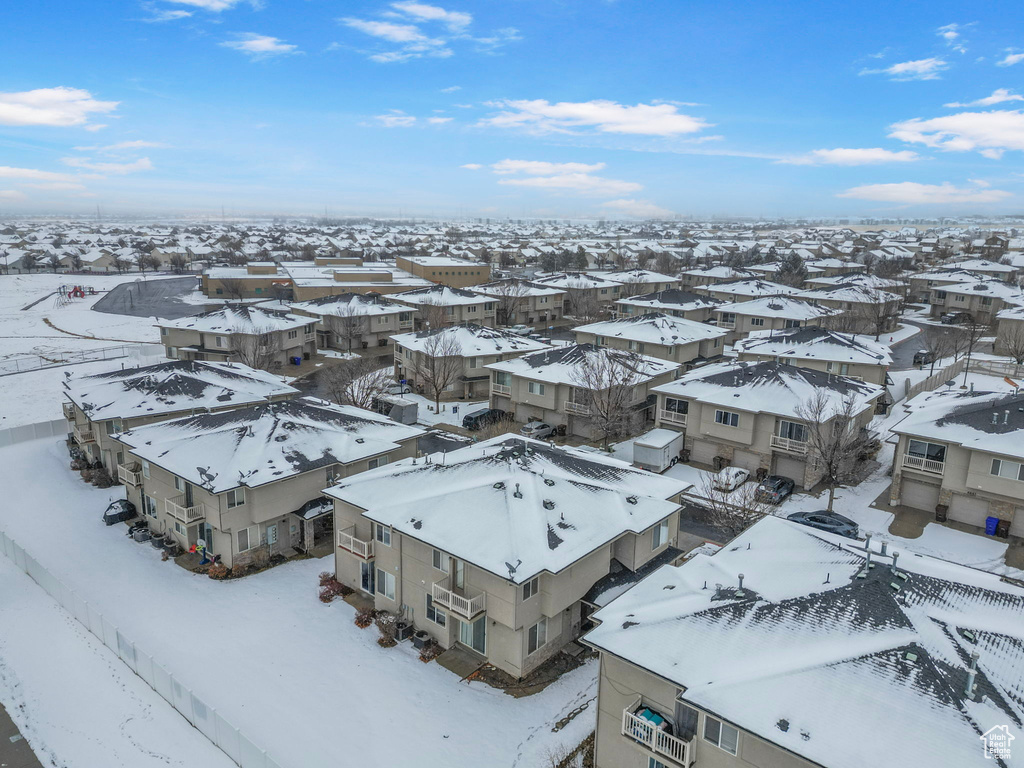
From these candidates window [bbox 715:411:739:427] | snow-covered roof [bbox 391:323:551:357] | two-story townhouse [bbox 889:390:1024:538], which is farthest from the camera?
snow-covered roof [bbox 391:323:551:357]

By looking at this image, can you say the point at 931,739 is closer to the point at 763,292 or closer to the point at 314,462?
the point at 314,462

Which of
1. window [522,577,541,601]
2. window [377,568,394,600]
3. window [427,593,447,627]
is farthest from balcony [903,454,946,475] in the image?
window [377,568,394,600]

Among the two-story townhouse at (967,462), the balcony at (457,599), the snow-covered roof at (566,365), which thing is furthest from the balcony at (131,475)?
the two-story townhouse at (967,462)

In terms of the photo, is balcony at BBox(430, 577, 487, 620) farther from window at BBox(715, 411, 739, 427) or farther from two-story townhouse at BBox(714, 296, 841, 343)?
two-story townhouse at BBox(714, 296, 841, 343)

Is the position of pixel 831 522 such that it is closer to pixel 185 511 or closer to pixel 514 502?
pixel 514 502

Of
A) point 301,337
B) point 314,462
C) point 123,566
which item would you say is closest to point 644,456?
point 314,462

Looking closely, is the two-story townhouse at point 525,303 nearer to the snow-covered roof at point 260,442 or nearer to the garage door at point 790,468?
the garage door at point 790,468
